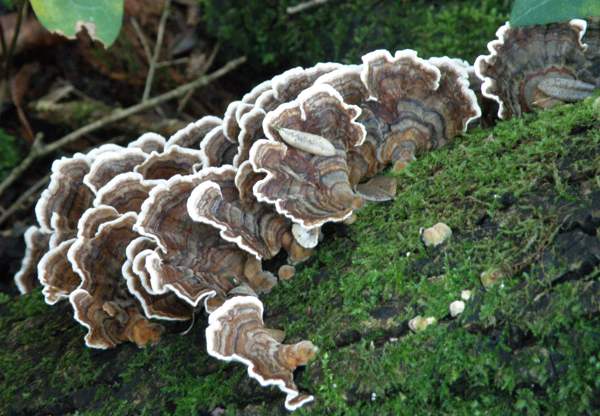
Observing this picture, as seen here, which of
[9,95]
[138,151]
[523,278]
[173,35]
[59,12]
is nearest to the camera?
[523,278]

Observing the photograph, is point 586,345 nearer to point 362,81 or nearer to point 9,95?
point 362,81

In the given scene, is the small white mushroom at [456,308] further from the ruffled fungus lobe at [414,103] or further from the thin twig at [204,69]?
the thin twig at [204,69]

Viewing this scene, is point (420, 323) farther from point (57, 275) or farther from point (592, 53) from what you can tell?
point (57, 275)

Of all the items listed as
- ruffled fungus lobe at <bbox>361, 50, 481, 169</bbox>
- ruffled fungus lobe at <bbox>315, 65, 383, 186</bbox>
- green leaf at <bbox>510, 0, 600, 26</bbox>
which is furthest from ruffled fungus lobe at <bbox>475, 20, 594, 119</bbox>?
ruffled fungus lobe at <bbox>315, 65, 383, 186</bbox>

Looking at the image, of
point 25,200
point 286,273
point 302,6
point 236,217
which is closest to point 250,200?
point 236,217

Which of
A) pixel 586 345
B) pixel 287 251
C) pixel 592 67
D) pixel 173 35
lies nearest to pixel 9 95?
pixel 173 35

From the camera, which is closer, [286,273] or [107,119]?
[286,273]
